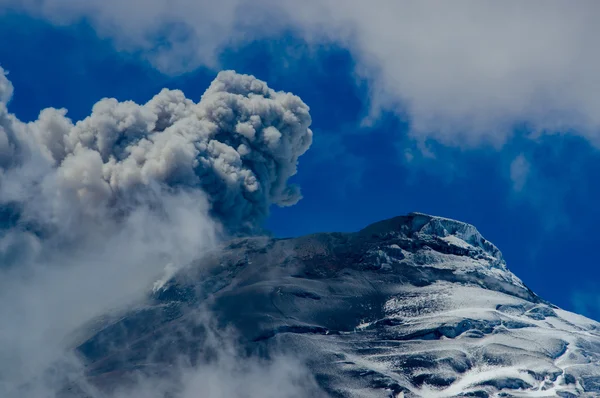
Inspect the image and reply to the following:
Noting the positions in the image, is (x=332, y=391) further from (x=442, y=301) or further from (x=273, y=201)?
(x=273, y=201)

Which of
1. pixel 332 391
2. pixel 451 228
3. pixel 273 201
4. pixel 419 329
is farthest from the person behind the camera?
pixel 273 201

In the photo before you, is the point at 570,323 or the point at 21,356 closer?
the point at 21,356

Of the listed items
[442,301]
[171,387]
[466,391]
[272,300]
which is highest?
[442,301]

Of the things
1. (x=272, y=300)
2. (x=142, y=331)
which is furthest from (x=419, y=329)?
(x=142, y=331)

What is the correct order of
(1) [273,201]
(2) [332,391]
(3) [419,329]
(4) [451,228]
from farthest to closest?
(1) [273,201] → (4) [451,228] → (3) [419,329] → (2) [332,391]

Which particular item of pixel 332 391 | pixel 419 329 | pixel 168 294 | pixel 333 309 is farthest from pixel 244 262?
pixel 332 391

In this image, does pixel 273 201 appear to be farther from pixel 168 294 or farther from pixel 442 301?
pixel 442 301

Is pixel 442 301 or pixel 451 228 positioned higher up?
pixel 451 228
